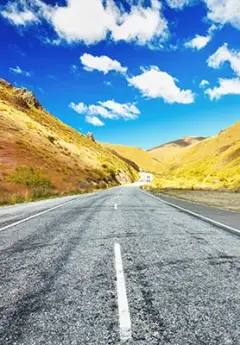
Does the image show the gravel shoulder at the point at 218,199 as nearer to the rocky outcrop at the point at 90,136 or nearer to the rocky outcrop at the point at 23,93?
the rocky outcrop at the point at 23,93

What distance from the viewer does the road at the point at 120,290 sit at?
3.30 meters

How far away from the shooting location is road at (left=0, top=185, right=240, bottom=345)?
3.30m

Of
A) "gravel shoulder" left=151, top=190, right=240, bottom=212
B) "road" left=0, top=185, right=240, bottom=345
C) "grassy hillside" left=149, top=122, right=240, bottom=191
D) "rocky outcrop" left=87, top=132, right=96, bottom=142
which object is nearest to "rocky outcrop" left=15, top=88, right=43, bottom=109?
"rocky outcrop" left=87, top=132, right=96, bottom=142

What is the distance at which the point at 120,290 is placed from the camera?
4473mm

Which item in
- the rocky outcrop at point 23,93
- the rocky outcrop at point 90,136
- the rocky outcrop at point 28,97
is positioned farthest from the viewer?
the rocky outcrop at point 90,136

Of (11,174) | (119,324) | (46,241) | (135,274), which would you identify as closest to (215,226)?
(46,241)

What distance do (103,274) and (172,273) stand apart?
1057 mm

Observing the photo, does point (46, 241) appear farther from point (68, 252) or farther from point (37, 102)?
point (37, 102)

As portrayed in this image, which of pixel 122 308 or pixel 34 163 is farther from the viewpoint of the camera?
pixel 34 163

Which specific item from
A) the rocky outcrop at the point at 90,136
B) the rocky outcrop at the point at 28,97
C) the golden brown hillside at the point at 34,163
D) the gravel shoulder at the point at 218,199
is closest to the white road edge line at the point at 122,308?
the gravel shoulder at the point at 218,199

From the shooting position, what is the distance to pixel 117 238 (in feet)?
27.1

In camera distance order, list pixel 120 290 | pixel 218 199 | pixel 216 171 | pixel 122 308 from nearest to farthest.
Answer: pixel 122 308
pixel 120 290
pixel 218 199
pixel 216 171

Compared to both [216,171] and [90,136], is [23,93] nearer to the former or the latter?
[90,136]

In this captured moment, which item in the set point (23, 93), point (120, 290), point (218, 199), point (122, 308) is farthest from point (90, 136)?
point (122, 308)
